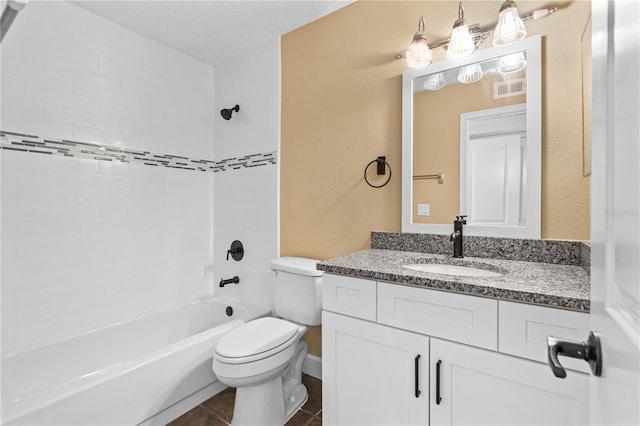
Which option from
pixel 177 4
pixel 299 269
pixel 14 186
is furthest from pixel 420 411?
pixel 177 4

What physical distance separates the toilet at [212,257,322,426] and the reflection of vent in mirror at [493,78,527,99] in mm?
1280

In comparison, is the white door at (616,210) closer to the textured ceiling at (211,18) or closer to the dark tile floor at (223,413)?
the dark tile floor at (223,413)

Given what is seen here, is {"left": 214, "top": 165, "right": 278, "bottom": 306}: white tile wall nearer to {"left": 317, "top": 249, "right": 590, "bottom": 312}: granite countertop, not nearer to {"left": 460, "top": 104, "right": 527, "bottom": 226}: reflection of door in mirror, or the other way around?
{"left": 317, "top": 249, "right": 590, "bottom": 312}: granite countertop

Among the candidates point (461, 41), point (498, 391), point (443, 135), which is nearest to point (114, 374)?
point (498, 391)

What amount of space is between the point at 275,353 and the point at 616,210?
1.44m

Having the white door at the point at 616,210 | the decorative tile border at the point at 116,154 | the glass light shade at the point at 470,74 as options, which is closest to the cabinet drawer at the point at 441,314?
the white door at the point at 616,210

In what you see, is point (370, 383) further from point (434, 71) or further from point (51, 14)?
point (51, 14)

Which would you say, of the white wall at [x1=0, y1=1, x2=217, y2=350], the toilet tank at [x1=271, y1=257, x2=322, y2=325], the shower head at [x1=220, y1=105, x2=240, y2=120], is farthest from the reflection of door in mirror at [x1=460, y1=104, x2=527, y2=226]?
the white wall at [x1=0, y1=1, x2=217, y2=350]

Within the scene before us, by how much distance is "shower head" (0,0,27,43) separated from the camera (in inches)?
20.7

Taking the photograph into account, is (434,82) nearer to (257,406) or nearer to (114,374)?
(257,406)

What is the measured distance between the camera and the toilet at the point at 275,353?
1.43 meters

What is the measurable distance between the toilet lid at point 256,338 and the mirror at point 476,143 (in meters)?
0.86

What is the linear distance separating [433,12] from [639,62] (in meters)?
1.57

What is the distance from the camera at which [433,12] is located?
1604 millimetres
